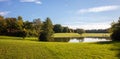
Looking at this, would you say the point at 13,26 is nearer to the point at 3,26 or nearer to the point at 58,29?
the point at 3,26

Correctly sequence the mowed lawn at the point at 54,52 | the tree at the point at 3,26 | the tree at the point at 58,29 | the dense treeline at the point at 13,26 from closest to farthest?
the mowed lawn at the point at 54,52 → the dense treeline at the point at 13,26 → the tree at the point at 3,26 → the tree at the point at 58,29

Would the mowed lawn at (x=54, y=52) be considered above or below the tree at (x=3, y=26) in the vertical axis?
below

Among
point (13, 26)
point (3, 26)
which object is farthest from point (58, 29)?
point (3, 26)

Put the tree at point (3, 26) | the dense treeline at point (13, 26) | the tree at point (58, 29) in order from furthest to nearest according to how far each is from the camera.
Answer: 1. the tree at point (58, 29)
2. the tree at point (3, 26)
3. the dense treeline at point (13, 26)

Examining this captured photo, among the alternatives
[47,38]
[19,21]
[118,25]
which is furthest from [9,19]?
[118,25]

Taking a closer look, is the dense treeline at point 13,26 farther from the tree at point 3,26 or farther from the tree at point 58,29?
the tree at point 58,29

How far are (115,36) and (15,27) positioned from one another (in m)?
46.7

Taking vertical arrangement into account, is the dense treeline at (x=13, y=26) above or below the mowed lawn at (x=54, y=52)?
above

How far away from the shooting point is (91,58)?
2692 centimetres

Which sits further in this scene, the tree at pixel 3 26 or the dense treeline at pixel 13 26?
the tree at pixel 3 26

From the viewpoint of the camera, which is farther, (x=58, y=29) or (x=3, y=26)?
(x=58, y=29)

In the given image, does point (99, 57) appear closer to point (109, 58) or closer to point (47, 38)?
point (109, 58)

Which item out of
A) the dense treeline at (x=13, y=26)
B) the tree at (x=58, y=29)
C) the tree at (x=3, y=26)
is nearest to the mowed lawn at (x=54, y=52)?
the dense treeline at (x=13, y=26)

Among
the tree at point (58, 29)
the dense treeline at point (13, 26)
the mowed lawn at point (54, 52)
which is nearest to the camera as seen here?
the mowed lawn at point (54, 52)
